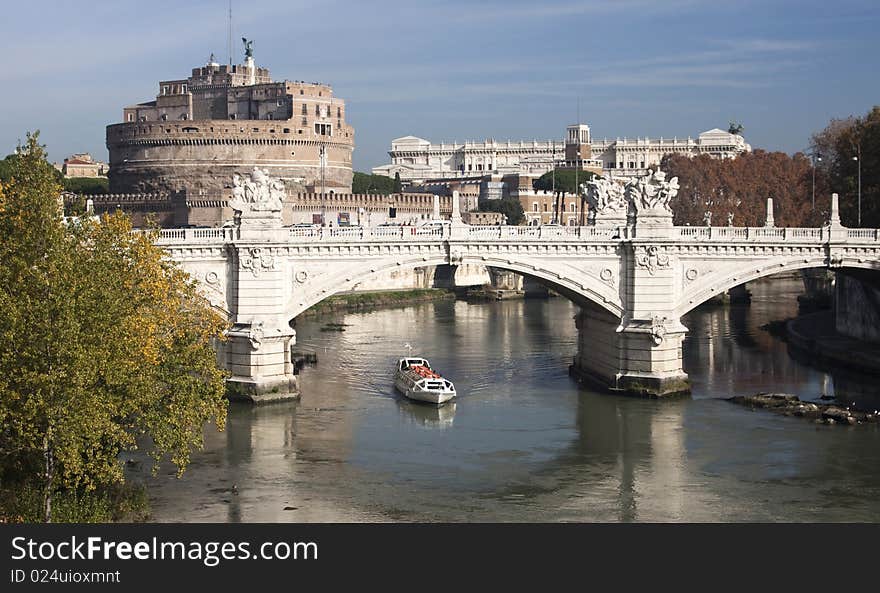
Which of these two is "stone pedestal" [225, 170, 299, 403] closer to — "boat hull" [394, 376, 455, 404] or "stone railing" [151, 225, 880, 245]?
"stone railing" [151, 225, 880, 245]

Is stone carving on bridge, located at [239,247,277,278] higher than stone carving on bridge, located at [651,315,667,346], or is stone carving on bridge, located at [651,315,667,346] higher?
stone carving on bridge, located at [239,247,277,278]

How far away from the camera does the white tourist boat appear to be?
32906 millimetres

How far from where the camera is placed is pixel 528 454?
91.1 feet

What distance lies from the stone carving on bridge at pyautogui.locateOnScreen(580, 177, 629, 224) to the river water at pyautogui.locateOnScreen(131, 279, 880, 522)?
15.4ft

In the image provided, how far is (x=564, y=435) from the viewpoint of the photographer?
29.7 meters

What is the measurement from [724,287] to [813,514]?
1179 cm

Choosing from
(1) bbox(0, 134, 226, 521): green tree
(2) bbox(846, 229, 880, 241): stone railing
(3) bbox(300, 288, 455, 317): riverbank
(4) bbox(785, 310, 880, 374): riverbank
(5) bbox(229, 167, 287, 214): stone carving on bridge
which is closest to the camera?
(1) bbox(0, 134, 226, 521): green tree

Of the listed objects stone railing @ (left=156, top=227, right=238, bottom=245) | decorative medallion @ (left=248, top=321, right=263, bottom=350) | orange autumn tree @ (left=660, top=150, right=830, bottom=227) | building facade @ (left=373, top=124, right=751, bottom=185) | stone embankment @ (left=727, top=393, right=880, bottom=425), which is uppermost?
building facade @ (left=373, top=124, right=751, bottom=185)

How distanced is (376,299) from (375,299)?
0.13 m

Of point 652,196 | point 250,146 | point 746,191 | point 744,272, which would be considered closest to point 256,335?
point 652,196

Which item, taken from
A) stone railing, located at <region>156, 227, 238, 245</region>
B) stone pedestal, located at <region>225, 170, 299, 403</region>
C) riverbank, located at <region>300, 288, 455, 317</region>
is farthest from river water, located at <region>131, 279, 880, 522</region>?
riverbank, located at <region>300, 288, 455, 317</region>

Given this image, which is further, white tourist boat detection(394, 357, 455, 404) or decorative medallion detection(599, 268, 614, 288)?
decorative medallion detection(599, 268, 614, 288)
